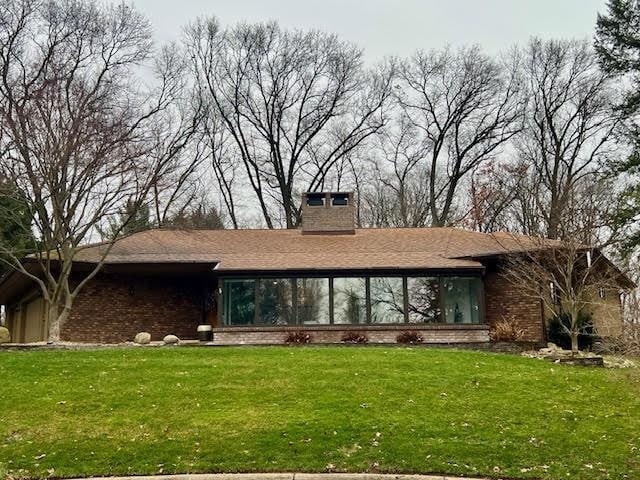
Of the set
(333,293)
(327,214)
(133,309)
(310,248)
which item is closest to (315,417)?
(333,293)

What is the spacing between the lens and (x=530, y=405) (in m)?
10.4

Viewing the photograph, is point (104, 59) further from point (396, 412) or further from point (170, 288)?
point (396, 412)

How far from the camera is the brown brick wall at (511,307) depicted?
19.5m

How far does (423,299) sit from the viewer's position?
63.3 feet

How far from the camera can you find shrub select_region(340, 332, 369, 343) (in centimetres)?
1844

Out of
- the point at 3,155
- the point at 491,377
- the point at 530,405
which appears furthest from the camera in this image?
the point at 3,155

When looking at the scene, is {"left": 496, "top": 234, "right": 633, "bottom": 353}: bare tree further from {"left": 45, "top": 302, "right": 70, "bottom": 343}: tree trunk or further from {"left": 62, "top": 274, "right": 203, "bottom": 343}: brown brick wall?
{"left": 45, "top": 302, "right": 70, "bottom": 343}: tree trunk

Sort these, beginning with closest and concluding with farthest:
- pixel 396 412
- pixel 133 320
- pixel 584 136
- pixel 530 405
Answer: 1. pixel 396 412
2. pixel 530 405
3. pixel 133 320
4. pixel 584 136

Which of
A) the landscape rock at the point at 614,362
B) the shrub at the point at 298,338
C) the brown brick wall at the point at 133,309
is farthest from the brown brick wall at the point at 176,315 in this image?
the landscape rock at the point at 614,362

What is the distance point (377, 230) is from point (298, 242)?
3.44 m

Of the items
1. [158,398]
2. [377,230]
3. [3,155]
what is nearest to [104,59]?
[3,155]

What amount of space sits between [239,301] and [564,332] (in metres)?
9.24

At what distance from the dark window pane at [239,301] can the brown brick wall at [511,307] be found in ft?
23.7

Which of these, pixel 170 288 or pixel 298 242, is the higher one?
pixel 298 242
